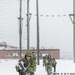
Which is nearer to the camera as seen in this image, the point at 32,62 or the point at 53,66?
the point at 32,62

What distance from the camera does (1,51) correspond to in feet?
292

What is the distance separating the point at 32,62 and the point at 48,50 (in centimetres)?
8131

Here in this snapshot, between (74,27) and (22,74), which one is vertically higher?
(74,27)

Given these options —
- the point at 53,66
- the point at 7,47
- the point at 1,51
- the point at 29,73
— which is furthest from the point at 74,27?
the point at 7,47

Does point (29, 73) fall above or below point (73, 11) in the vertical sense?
below

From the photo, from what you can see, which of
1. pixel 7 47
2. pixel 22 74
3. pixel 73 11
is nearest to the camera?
pixel 22 74

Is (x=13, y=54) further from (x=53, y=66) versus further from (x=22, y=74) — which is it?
(x=22, y=74)

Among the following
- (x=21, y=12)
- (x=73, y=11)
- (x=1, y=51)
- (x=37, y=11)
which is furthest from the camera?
(x=1, y=51)

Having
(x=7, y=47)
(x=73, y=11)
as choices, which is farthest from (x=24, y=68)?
(x=7, y=47)

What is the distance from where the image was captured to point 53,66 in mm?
21297

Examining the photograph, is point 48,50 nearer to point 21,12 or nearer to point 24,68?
point 21,12

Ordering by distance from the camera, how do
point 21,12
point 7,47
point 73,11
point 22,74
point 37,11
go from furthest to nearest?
point 7,47
point 73,11
point 21,12
point 37,11
point 22,74

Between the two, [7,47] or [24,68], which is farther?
[7,47]

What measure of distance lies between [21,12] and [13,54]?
2059 inches
